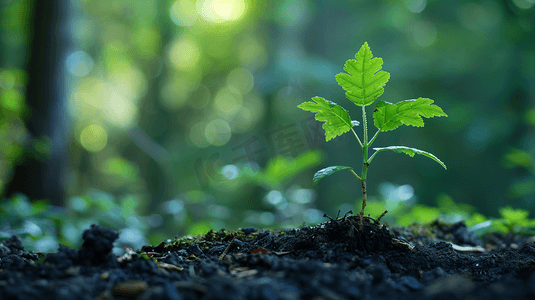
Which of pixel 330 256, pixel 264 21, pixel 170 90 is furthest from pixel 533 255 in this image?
pixel 170 90

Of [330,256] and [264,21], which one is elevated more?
[264,21]

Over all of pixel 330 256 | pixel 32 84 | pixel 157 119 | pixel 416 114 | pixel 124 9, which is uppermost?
pixel 124 9

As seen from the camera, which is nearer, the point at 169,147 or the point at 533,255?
the point at 533,255

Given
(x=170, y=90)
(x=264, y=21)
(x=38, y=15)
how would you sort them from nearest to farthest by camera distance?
1. (x=38, y=15)
2. (x=264, y=21)
3. (x=170, y=90)

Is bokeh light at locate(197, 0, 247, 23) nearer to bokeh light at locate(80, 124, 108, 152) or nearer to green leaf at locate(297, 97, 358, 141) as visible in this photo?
bokeh light at locate(80, 124, 108, 152)

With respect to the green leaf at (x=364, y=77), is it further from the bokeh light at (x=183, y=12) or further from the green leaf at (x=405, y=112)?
the bokeh light at (x=183, y=12)

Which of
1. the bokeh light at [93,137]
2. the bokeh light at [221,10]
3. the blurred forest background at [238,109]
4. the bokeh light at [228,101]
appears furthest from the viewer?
the bokeh light at [228,101]

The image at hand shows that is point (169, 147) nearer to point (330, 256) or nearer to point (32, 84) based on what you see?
point (32, 84)

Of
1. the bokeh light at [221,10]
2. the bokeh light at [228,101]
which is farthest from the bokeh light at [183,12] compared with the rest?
the bokeh light at [228,101]
